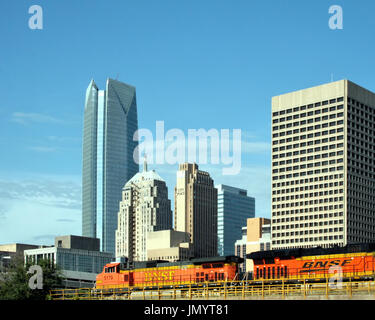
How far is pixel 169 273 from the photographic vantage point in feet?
291

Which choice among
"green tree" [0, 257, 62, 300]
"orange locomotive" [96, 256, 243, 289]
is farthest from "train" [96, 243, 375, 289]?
"green tree" [0, 257, 62, 300]

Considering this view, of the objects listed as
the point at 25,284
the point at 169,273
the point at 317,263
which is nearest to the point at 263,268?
the point at 317,263

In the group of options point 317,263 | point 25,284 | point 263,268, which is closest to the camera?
point 317,263

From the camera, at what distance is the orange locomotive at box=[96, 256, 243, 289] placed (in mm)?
81188

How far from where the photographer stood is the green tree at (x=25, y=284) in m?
85.9

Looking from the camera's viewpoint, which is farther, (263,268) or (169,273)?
(169,273)

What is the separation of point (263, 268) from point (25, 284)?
32673 mm

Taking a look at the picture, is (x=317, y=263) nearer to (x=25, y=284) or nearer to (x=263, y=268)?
(x=263, y=268)

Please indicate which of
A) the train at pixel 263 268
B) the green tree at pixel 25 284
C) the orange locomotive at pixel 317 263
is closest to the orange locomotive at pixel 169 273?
the train at pixel 263 268

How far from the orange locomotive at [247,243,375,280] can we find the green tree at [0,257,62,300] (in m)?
28.0

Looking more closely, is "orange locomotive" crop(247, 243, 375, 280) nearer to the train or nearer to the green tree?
the train
